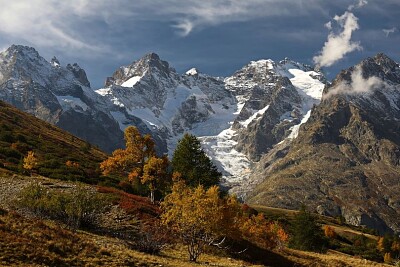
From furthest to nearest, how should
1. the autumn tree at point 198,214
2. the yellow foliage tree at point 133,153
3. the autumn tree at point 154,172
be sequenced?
the yellow foliage tree at point 133,153
the autumn tree at point 154,172
the autumn tree at point 198,214

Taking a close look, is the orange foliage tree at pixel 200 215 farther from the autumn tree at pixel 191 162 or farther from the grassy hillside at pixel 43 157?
the grassy hillside at pixel 43 157

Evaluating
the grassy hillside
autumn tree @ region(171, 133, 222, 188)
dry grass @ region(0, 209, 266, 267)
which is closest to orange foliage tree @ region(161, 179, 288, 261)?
dry grass @ region(0, 209, 266, 267)

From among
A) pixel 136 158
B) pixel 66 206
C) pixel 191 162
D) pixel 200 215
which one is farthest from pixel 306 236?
pixel 66 206

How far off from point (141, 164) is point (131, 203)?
1920 cm

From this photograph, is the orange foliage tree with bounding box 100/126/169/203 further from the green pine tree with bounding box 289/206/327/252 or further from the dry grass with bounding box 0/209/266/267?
the green pine tree with bounding box 289/206/327/252

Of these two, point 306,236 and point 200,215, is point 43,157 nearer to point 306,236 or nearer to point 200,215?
point 306,236

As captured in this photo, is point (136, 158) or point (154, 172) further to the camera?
point (136, 158)

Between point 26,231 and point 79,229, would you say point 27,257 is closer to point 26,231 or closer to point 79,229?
point 26,231

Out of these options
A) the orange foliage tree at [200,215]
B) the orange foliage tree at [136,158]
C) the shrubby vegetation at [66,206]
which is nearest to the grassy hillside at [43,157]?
the orange foliage tree at [136,158]

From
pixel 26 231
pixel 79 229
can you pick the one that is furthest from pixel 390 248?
pixel 26 231

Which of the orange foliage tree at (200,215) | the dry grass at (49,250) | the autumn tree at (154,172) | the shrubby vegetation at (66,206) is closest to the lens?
the dry grass at (49,250)

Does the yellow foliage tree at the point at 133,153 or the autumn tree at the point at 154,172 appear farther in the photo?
the yellow foliage tree at the point at 133,153

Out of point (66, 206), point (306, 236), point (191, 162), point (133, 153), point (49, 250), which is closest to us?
point (49, 250)

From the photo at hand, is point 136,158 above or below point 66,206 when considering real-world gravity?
above
